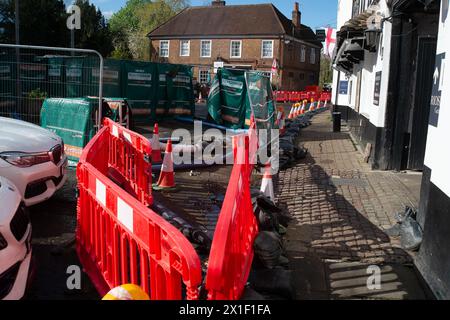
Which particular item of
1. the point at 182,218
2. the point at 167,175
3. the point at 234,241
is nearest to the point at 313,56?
the point at 167,175

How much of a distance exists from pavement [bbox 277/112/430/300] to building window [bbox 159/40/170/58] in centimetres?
4505

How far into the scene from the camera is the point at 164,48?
2067 inches

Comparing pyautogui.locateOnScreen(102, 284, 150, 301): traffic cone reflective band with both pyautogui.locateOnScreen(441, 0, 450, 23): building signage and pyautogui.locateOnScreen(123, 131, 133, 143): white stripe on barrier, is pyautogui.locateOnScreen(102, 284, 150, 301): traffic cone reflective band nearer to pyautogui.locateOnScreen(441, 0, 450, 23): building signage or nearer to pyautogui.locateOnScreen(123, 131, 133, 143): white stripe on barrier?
pyautogui.locateOnScreen(123, 131, 133, 143): white stripe on barrier

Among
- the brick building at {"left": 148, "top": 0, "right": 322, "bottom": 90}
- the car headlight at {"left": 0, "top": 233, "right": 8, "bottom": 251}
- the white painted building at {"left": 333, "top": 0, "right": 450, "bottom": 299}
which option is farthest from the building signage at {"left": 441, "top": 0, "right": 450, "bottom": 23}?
the brick building at {"left": 148, "top": 0, "right": 322, "bottom": 90}

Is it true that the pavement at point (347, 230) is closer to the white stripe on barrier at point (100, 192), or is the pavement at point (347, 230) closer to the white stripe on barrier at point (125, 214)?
the white stripe on barrier at point (125, 214)

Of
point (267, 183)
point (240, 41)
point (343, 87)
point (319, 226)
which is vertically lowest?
point (319, 226)

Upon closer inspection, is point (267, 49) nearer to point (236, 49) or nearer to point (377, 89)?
point (236, 49)

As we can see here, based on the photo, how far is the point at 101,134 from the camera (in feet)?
19.4

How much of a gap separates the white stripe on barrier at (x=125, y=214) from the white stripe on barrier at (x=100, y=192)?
42cm

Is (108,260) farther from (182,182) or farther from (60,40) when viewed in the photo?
(60,40)

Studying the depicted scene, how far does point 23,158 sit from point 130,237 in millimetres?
2777

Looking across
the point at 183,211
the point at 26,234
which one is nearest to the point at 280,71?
the point at 183,211

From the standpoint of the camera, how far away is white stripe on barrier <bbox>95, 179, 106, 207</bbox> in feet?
11.7

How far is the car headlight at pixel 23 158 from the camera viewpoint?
511cm
